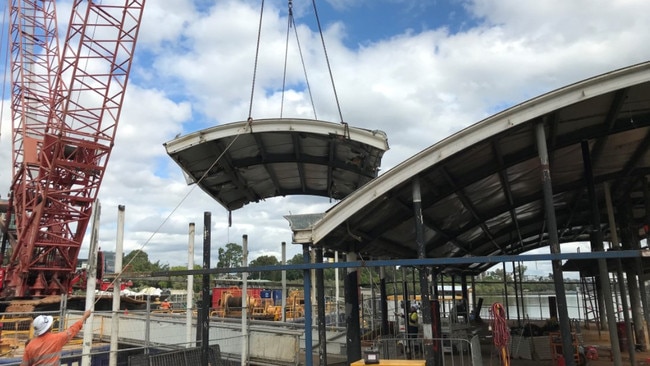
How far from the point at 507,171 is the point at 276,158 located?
5.62 m

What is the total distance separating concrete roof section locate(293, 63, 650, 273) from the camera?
792 centimetres

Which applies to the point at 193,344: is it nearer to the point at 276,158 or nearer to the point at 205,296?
the point at 205,296

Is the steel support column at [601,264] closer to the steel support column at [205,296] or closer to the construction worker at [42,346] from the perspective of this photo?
the steel support column at [205,296]

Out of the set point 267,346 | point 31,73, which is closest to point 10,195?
point 31,73

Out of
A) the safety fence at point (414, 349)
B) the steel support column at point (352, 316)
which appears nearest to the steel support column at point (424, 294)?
the steel support column at point (352, 316)

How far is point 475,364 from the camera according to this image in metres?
10.9

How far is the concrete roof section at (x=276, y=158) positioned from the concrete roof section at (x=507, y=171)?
1685 millimetres

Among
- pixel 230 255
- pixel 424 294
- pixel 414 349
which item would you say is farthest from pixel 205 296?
pixel 230 255

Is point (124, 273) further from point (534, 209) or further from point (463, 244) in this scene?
point (534, 209)

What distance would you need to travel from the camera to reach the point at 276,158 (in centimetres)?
1193

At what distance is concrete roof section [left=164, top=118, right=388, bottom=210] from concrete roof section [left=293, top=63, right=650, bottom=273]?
5.53 feet

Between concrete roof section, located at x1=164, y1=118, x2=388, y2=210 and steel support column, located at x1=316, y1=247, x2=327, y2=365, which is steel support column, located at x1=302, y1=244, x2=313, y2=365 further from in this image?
concrete roof section, located at x1=164, y1=118, x2=388, y2=210

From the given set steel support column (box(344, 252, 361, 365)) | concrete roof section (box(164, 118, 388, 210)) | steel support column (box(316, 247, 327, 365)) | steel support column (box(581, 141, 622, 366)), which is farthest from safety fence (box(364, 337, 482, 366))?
concrete roof section (box(164, 118, 388, 210))

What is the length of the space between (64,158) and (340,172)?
996 inches
